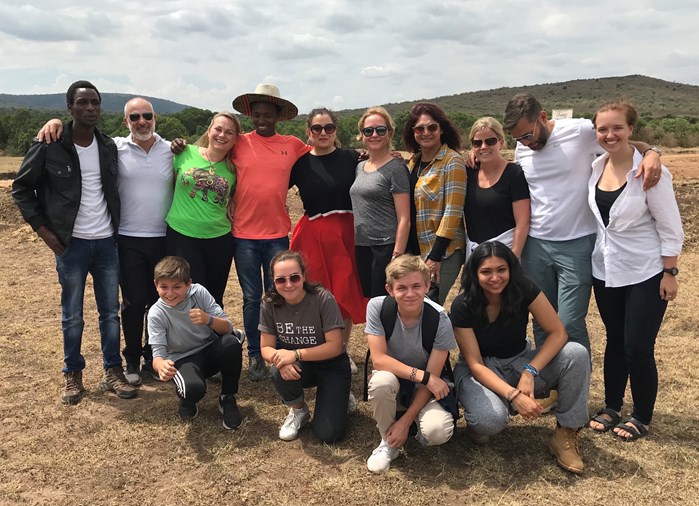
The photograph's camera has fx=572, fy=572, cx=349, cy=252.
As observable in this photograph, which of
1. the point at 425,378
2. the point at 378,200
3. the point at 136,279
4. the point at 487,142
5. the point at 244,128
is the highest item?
the point at 244,128

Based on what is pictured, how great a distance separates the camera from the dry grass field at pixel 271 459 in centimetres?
303

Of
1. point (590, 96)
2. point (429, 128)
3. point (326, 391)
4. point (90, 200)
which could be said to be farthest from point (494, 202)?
point (590, 96)

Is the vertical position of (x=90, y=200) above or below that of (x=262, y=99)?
below

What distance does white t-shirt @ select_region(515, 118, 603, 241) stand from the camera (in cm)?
354

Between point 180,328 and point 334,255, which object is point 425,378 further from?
point 180,328

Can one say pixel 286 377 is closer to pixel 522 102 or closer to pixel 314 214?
pixel 314 214

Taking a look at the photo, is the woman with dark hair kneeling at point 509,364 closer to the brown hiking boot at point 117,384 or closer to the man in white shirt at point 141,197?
the man in white shirt at point 141,197

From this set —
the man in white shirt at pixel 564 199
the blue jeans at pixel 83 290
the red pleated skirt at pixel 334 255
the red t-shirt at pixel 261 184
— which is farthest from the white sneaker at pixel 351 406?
the blue jeans at pixel 83 290

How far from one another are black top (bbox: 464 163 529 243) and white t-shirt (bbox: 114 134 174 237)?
7.16 ft

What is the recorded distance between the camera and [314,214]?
4.25 m

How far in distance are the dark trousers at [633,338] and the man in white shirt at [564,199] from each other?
15 cm

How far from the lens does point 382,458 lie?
128 inches

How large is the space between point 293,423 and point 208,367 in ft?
2.36

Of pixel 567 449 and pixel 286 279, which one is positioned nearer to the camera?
pixel 567 449
